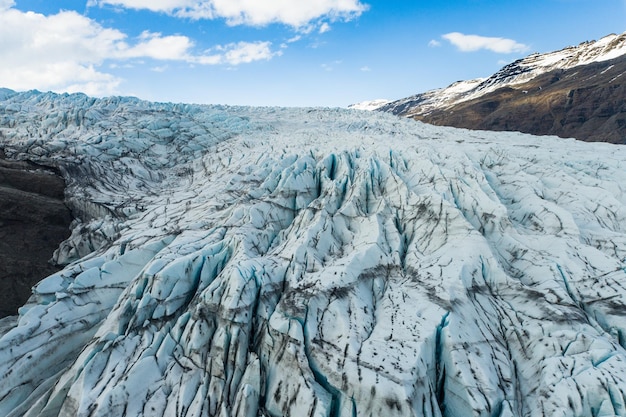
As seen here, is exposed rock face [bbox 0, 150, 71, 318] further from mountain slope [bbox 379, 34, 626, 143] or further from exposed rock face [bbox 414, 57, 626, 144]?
mountain slope [bbox 379, 34, 626, 143]

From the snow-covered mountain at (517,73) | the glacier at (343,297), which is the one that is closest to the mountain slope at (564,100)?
the snow-covered mountain at (517,73)

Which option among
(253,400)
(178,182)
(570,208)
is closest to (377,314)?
(253,400)

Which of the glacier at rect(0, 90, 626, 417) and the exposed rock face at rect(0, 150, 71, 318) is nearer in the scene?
the glacier at rect(0, 90, 626, 417)

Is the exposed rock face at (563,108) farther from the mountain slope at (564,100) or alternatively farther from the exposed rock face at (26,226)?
the exposed rock face at (26,226)

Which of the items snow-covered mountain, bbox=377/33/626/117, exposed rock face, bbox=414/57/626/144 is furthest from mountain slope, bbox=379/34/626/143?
snow-covered mountain, bbox=377/33/626/117

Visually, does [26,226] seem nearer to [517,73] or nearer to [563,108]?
[563,108]
